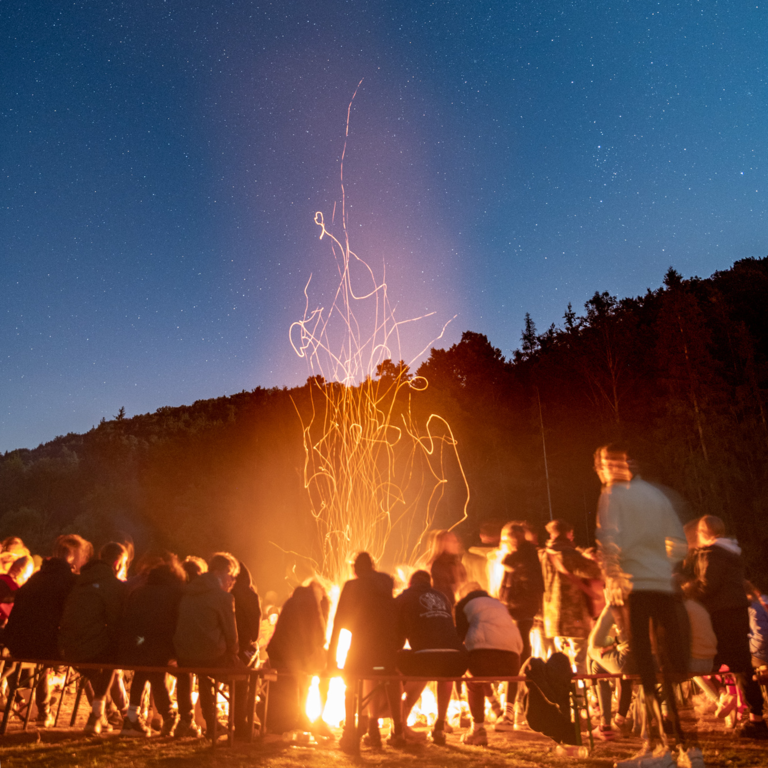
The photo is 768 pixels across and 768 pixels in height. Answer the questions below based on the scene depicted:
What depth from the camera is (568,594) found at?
656cm

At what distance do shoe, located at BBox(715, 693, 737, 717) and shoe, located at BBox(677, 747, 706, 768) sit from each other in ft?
9.90

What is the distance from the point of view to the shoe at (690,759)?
387 centimetres

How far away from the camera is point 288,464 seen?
4119 cm

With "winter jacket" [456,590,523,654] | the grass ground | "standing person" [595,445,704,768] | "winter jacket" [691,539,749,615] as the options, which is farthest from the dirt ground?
"winter jacket" [691,539,749,615]

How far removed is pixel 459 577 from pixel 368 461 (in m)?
29.6

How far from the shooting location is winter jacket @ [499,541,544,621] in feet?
23.5

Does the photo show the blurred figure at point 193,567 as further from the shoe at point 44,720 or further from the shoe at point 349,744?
the shoe at point 349,744

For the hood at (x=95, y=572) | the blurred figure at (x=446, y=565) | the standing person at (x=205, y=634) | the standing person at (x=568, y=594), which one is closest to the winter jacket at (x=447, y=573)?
the blurred figure at (x=446, y=565)

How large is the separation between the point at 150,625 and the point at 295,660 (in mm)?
1423

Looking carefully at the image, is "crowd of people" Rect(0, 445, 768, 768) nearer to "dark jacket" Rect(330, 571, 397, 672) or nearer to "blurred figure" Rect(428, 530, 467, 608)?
"dark jacket" Rect(330, 571, 397, 672)

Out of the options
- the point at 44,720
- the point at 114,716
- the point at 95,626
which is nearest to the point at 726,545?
the point at 95,626

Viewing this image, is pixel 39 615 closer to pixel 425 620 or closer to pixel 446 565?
pixel 425 620

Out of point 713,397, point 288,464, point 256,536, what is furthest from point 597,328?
point 256,536

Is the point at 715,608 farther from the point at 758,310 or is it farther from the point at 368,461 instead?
the point at 758,310
